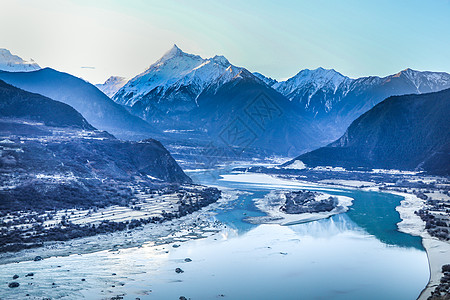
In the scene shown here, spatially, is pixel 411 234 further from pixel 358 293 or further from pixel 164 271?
pixel 164 271

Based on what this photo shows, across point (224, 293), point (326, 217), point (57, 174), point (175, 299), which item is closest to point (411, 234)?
point (326, 217)

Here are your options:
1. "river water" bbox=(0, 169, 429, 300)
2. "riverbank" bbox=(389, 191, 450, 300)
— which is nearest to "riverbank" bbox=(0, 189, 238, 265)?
"river water" bbox=(0, 169, 429, 300)

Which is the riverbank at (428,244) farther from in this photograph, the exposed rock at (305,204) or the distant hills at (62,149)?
the distant hills at (62,149)

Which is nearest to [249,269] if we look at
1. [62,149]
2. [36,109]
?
[62,149]

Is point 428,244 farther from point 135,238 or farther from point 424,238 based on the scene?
point 135,238

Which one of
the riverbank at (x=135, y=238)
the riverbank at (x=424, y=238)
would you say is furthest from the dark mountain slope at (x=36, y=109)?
the riverbank at (x=424, y=238)

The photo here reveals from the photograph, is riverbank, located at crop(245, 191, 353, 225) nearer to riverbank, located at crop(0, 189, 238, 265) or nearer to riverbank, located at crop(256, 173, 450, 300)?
riverbank, located at crop(0, 189, 238, 265)

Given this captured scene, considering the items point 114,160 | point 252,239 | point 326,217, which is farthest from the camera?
point 114,160
